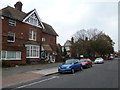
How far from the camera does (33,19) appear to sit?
94.0 ft

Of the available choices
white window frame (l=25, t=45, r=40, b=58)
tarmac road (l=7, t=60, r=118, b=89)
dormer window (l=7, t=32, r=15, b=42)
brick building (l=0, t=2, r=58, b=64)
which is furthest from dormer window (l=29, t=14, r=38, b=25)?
tarmac road (l=7, t=60, r=118, b=89)

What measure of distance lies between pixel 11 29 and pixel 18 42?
2474mm

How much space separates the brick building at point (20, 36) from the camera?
75.6 ft

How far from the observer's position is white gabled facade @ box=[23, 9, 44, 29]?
27070mm

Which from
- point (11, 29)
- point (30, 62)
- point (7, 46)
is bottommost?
point (30, 62)

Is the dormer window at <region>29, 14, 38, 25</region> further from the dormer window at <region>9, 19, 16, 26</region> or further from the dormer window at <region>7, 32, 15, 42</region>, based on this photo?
the dormer window at <region>7, 32, 15, 42</region>

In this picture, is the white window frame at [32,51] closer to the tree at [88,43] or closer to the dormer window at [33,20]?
the dormer window at [33,20]

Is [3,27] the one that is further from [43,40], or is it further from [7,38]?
[43,40]

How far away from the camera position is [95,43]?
52188mm

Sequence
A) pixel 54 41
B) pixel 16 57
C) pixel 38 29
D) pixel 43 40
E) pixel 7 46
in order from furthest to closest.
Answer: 1. pixel 54 41
2. pixel 43 40
3. pixel 38 29
4. pixel 16 57
5. pixel 7 46

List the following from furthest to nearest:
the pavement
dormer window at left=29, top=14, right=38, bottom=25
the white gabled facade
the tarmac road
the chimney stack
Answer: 1. the chimney stack
2. dormer window at left=29, top=14, right=38, bottom=25
3. the white gabled facade
4. the pavement
5. the tarmac road

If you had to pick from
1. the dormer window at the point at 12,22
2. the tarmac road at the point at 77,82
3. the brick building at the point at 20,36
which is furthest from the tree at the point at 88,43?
the tarmac road at the point at 77,82

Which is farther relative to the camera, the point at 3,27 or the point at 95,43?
the point at 95,43

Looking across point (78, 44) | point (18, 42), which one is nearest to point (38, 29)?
point (18, 42)
